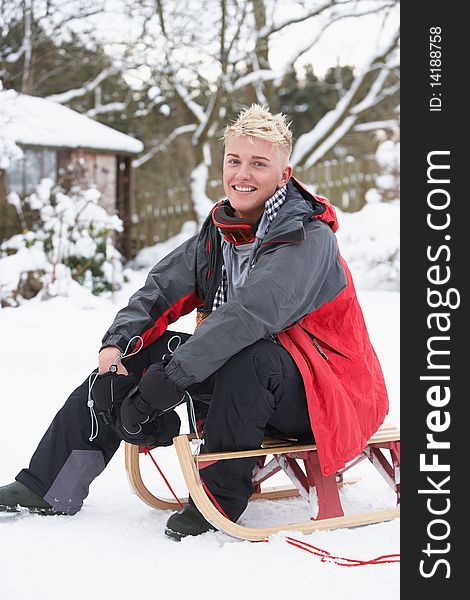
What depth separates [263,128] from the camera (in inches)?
105

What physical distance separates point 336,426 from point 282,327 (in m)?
0.33

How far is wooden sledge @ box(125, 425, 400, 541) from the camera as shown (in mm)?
2441

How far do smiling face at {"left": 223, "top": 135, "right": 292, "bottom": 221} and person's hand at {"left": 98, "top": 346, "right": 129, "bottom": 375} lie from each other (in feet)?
1.86

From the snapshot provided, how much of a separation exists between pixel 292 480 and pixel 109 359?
68cm

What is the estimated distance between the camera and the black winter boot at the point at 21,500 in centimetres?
262

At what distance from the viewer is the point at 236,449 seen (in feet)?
8.17

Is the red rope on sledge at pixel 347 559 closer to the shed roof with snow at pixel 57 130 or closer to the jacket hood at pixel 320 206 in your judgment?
the jacket hood at pixel 320 206

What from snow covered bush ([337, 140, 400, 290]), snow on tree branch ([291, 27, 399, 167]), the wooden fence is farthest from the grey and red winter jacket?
snow on tree branch ([291, 27, 399, 167])

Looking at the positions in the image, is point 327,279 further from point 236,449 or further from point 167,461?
point 167,461

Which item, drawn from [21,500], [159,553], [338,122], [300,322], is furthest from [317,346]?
[338,122]

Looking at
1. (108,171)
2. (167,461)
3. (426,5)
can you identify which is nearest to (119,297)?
(108,171)

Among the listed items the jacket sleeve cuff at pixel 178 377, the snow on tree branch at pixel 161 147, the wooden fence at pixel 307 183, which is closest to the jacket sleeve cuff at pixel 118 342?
the jacket sleeve cuff at pixel 178 377

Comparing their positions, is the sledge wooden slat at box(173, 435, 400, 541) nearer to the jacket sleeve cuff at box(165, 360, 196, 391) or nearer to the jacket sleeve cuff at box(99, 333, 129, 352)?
the jacket sleeve cuff at box(165, 360, 196, 391)

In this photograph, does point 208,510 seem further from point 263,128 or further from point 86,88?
point 86,88
